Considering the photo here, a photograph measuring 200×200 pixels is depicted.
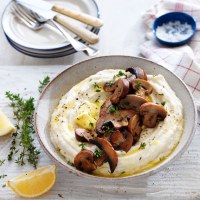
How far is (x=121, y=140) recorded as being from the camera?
139 inches

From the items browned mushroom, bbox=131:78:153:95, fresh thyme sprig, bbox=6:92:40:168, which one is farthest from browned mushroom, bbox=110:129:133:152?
fresh thyme sprig, bbox=6:92:40:168

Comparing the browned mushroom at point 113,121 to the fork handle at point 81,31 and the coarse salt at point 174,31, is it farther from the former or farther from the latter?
the coarse salt at point 174,31

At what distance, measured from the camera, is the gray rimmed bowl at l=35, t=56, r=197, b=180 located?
3566mm

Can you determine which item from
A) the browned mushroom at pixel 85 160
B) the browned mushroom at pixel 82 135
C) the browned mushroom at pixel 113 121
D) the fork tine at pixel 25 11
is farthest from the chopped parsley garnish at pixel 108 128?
the fork tine at pixel 25 11

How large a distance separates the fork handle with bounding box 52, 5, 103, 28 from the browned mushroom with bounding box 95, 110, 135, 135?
1.74 metres

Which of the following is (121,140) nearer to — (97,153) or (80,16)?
(97,153)

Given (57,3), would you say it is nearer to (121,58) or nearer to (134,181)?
(121,58)

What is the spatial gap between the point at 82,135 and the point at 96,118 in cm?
30

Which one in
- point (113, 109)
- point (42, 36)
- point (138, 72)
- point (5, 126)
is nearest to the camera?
point (113, 109)

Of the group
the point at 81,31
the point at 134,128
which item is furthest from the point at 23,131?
the point at 81,31

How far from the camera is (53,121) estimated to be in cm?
393

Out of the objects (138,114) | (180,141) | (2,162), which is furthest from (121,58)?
(2,162)

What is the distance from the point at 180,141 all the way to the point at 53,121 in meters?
1.19

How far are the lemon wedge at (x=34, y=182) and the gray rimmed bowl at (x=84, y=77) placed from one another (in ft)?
0.62
